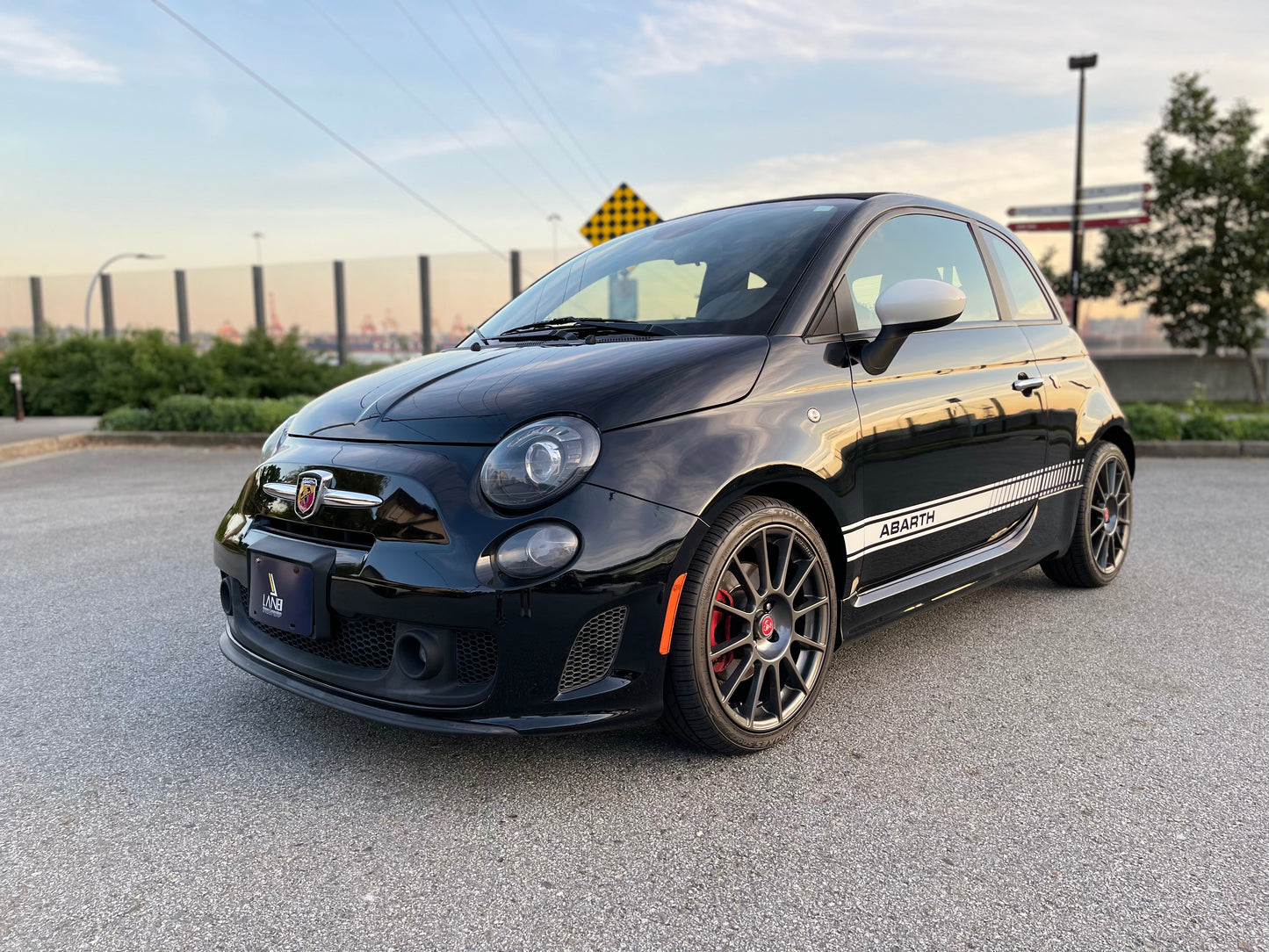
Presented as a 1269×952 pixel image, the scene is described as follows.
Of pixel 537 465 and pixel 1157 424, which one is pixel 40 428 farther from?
pixel 1157 424

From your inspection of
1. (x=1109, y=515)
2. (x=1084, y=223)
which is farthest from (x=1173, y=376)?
(x=1109, y=515)

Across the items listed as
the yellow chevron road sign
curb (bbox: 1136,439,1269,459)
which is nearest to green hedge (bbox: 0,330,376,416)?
the yellow chevron road sign

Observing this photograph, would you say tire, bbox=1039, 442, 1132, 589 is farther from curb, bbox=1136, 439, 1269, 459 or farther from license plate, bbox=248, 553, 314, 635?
curb, bbox=1136, 439, 1269, 459

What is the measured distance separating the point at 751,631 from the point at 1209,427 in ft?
30.3

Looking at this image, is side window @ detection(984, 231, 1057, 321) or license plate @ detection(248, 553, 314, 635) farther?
side window @ detection(984, 231, 1057, 321)

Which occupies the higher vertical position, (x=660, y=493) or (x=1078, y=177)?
(x=1078, y=177)

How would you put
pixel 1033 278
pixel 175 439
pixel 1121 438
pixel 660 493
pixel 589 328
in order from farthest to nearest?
pixel 175 439
pixel 1121 438
pixel 1033 278
pixel 589 328
pixel 660 493

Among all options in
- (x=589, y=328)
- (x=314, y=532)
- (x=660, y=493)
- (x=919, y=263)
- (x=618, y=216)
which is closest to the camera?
(x=660, y=493)

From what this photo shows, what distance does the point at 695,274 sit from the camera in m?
3.21

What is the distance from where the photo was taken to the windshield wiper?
2891 millimetres

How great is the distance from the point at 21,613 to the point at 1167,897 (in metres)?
4.28

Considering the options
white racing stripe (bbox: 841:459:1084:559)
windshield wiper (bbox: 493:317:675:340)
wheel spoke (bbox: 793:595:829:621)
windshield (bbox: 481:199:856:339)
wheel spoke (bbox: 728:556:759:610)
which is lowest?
wheel spoke (bbox: 793:595:829:621)

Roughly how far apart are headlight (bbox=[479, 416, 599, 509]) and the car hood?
0.06 metres

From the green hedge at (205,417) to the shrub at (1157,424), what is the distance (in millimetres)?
9382
